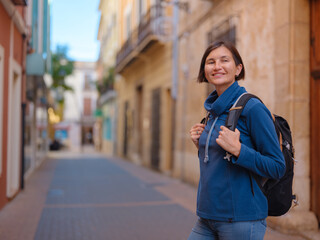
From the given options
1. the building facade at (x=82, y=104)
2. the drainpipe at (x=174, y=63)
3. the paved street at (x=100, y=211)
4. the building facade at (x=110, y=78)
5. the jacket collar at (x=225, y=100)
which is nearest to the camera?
the jacket collar at (x=225, y=100)

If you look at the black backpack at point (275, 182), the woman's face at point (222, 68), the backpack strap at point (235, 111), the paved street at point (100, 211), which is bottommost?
the paved street at point (100, 211)

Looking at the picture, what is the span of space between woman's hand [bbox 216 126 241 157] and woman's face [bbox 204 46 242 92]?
32cm

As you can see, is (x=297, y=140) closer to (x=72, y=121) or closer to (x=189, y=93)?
(x=189, y=93)

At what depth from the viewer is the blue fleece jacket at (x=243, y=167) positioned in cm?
191

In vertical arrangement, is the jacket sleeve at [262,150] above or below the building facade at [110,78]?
below

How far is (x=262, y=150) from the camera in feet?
6.37

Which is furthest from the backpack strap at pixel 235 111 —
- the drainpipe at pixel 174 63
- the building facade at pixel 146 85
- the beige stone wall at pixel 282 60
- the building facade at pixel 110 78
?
the building facade at pixel 110 78

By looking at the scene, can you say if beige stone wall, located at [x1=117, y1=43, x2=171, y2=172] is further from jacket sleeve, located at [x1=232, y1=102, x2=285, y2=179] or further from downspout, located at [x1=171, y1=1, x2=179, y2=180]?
jacket sleeve, located at [x1=232, y1=102, x2=285, y2=179]

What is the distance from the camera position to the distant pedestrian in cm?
191

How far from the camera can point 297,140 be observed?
19.0 ft

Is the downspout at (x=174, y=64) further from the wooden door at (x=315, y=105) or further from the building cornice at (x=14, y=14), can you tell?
the wooden door at (x=315, y=105)

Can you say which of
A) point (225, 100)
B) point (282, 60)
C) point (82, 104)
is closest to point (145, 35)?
point (282, 60)

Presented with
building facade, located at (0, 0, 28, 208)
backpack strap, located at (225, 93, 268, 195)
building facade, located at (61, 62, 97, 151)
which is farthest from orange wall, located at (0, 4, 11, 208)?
building facade, located at (61, 62, 97, 151)

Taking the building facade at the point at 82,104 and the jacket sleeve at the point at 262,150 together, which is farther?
the building facade at the point at 82,104
